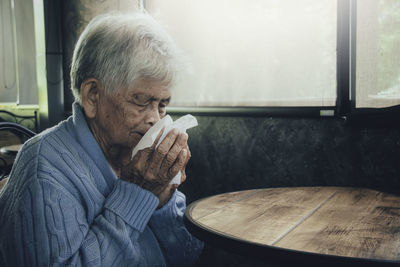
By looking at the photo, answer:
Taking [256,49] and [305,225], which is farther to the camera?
[256,49]

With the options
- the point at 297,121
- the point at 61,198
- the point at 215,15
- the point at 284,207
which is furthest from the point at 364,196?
the point at 215,15

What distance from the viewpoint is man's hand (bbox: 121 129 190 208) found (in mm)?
1256

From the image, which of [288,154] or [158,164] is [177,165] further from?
[288,154]

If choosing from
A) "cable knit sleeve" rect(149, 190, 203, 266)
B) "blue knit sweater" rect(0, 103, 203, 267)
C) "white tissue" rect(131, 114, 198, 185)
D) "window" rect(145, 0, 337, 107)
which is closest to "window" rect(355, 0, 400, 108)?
"window" rect(145, 0, 337, 107)

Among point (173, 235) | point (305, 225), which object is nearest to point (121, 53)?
point (173, 235)

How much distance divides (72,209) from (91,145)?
0.29 meters

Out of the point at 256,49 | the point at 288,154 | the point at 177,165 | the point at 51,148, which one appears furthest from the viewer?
the point at 256,49

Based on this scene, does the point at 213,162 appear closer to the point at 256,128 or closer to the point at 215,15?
the point at 256,128

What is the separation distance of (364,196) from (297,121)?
82cm

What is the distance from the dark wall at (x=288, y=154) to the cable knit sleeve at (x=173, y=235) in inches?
43.1

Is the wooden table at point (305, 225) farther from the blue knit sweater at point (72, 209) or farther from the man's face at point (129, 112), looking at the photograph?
the man's face at point (129, 112)

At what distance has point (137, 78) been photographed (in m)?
1.36

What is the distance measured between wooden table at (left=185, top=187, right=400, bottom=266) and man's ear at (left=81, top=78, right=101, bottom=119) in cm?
56

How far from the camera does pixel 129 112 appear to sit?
1389 mm
